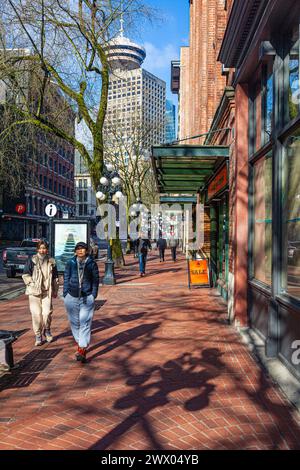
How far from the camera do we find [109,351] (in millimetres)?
6883

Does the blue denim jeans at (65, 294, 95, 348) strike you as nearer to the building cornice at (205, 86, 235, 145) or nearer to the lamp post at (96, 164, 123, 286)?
the building cornice at (205, 86, 235, 145)

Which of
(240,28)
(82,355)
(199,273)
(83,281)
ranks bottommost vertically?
(82,355)

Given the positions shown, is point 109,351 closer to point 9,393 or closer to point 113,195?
point 9,393

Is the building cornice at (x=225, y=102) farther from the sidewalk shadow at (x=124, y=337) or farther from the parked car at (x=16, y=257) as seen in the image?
the parked car at (x=16, y=257)

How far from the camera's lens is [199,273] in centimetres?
1420

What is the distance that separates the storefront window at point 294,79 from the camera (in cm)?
550

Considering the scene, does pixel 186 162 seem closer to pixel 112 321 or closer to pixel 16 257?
pixel 112 321

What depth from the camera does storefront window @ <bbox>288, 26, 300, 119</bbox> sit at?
5.50 metres

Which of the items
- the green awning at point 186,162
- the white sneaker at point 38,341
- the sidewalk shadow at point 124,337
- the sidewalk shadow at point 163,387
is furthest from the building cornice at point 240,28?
the white sneaker at point 38,341

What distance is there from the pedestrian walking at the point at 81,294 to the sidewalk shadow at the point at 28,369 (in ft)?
1.81

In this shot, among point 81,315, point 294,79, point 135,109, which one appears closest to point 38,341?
point 81,315

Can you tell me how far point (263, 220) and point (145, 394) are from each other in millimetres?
3758

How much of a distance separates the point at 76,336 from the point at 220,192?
6372 millimetres
